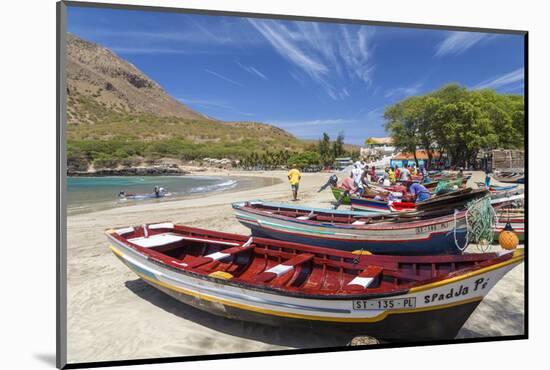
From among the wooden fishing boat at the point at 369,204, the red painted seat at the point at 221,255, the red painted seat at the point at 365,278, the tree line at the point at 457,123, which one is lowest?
the red painted seat at the point at 365,278

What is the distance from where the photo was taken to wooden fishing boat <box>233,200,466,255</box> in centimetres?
359

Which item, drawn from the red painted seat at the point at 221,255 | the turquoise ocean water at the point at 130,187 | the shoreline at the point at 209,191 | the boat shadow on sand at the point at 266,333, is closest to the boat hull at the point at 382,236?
the red painted seat at the point at 221,255

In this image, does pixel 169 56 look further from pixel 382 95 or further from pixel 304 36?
pixel 382 95

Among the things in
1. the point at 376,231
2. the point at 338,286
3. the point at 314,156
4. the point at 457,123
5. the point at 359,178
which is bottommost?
the point at 338,286

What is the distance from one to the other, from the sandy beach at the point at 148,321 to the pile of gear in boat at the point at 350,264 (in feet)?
0.64

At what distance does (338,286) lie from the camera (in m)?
3.02

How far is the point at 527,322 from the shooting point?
10.4ft

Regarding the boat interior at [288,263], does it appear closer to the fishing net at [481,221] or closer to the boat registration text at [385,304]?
the boat registration text at [385,304]

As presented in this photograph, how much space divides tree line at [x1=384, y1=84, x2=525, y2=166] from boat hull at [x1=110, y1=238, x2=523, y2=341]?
1.85 m

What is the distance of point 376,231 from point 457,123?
7.31ft

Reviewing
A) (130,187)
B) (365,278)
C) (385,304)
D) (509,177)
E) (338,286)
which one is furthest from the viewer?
(130,187)

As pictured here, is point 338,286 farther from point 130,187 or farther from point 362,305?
point 130,187

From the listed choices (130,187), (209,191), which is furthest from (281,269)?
(209,191)

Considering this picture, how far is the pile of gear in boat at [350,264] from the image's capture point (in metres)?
2.31
